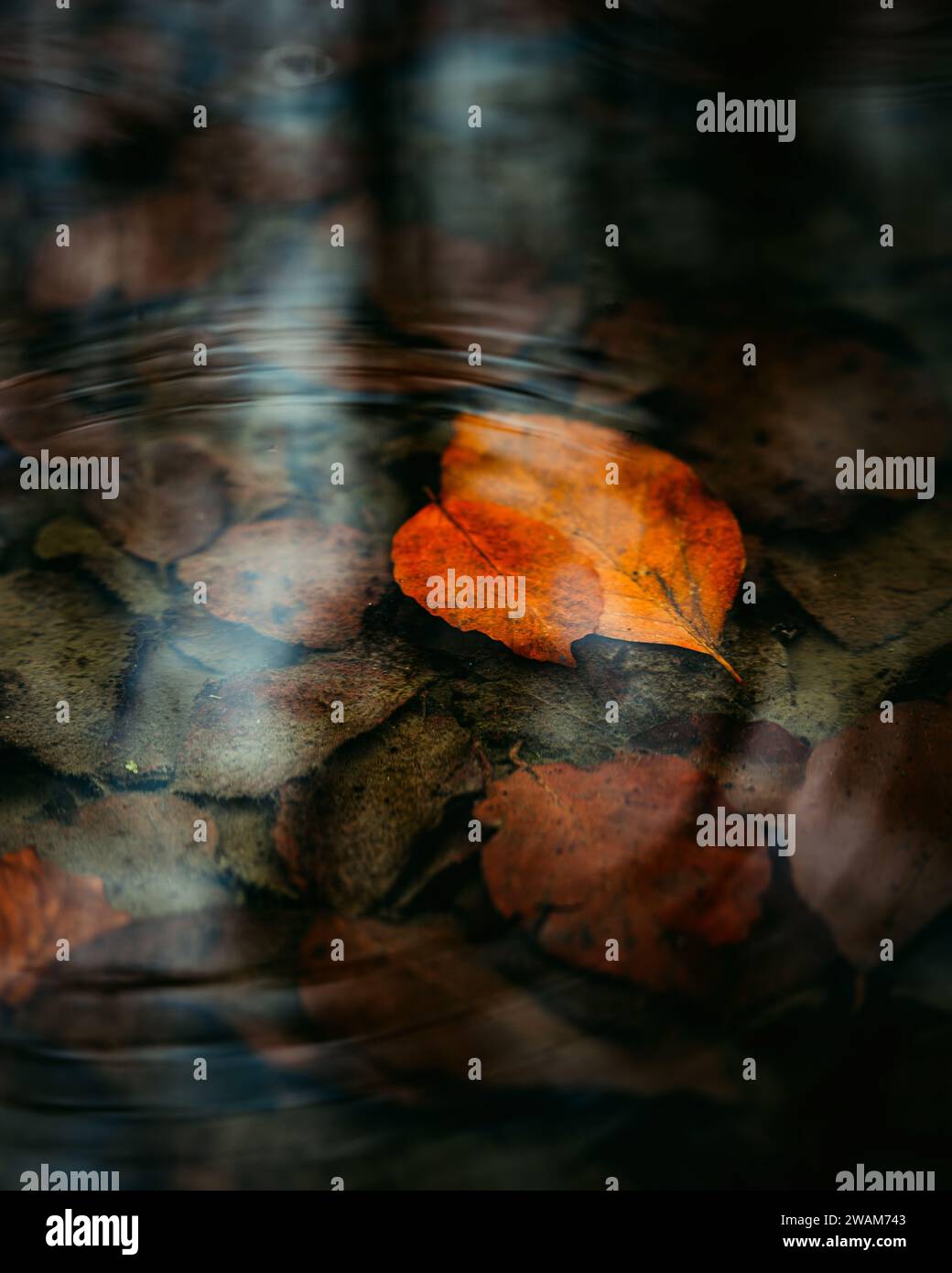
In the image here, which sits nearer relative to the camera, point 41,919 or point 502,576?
point 41,919

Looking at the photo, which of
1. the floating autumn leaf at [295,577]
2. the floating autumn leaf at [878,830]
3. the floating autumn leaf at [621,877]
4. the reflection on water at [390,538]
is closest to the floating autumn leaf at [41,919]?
the reflection on water at [390,538]

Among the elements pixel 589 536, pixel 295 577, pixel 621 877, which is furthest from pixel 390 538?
pixel 621 877

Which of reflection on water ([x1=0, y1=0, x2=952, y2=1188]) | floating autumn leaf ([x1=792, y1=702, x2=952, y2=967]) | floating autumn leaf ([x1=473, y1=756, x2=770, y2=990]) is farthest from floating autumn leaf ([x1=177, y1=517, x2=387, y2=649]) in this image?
floating autumn leaf ([x1=792, y1=702, x2=952, y2=967])

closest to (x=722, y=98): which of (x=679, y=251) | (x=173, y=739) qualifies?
(x=679, y=251)

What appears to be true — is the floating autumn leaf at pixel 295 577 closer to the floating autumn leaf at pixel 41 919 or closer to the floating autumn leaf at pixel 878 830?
Answer: the floating autumn leaf at pixel 41 919

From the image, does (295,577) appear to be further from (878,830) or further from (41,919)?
(878,830)

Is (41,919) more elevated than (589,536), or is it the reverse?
(589,536)

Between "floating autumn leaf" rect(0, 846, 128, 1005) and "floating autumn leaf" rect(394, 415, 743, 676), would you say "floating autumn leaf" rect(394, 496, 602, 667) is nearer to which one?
"floating autumn leaf" rect(394, 415, 743, 676)
